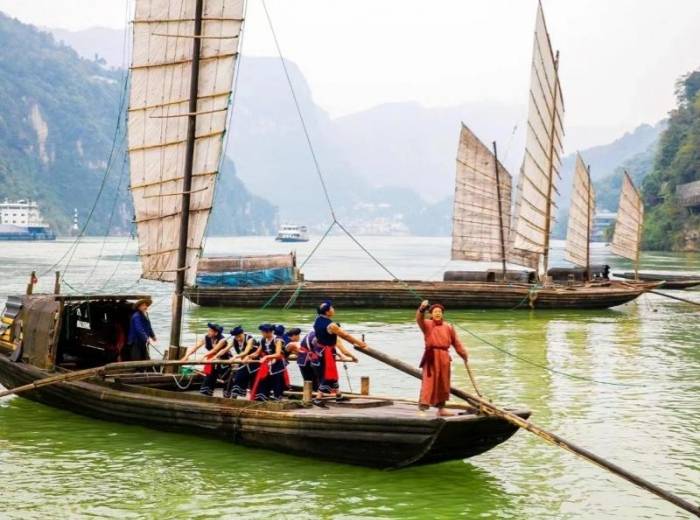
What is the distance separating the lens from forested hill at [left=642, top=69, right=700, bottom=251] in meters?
98.4

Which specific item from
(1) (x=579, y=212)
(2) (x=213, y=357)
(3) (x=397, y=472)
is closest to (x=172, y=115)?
(2) (x=213, y=357)

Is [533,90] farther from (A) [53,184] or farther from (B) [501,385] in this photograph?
(A) [53,184]

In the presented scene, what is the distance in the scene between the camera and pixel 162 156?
1819cm

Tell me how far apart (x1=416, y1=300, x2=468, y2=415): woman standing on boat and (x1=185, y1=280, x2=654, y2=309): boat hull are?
80.4 ft

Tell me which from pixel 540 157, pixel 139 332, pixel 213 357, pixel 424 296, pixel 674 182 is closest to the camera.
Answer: pixel 213 357

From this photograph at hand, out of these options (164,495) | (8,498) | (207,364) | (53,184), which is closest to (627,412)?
(207,364)

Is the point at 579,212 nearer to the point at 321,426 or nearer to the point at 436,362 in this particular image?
the point at 436,362

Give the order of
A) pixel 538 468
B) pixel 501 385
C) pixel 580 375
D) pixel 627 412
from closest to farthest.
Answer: pixel 538 468, pixel 627 412, pixel 501 385, pixel 580 375

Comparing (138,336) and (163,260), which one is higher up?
(163,260)

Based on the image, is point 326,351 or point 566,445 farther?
point 326,351

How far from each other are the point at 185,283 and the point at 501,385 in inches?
273

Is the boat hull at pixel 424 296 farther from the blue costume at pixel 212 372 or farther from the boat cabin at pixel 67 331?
the blue costume at pixel 212 372

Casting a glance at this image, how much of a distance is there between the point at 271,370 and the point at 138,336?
3.50 m

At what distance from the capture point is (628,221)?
45.6 m
